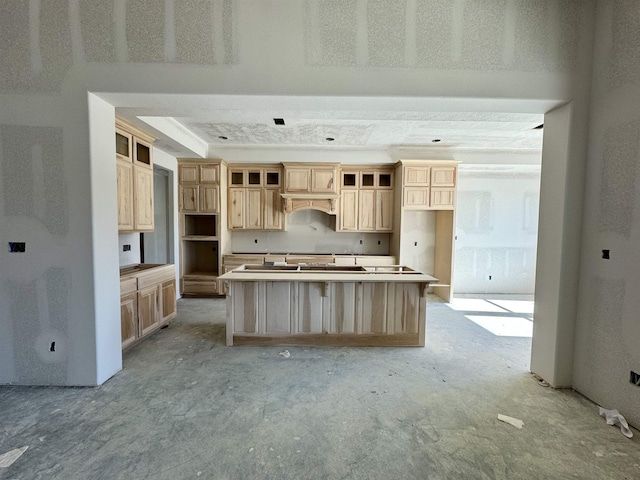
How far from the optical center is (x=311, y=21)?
7.33ft

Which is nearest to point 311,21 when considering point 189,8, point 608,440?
point 189,8

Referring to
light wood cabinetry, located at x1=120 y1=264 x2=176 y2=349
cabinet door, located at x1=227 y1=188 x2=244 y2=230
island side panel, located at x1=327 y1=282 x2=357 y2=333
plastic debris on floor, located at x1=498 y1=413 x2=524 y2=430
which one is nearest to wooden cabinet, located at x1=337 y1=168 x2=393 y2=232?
cabinet door, located at x1=227 y1=188 x2=244 y2=230

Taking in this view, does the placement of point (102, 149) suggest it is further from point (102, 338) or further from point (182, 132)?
point (182, 132)

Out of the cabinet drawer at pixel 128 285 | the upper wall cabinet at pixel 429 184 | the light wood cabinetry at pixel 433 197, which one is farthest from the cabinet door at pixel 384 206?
the cabinet drawer at pixel 128 285

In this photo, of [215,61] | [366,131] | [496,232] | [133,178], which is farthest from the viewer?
[496,232]

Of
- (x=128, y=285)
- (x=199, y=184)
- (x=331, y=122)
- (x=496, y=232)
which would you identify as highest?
(x=331, y=122)

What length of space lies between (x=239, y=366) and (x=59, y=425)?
1298 millimetres

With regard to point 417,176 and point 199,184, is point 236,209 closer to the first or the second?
point 199,184

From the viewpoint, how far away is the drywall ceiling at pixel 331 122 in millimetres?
2400

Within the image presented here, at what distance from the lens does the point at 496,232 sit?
233 inches

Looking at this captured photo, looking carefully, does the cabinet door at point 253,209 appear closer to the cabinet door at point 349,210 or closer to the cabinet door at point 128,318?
the cabinet door at point 349,210

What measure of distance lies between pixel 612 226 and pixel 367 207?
12.2ft

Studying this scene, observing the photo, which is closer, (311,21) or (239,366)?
(311,21)

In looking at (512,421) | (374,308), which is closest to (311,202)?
(374,308)
